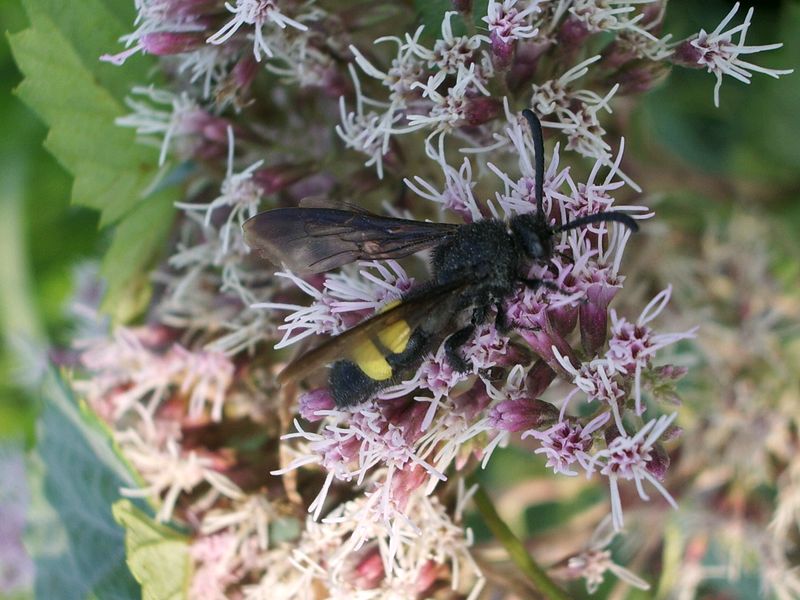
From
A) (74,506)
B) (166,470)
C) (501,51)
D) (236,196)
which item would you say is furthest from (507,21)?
(74,506)

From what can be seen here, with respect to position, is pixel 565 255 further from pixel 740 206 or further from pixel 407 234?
pixel 740 206

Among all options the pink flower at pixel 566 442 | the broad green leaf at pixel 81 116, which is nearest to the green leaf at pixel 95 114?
Result: the broad green leaf at pixel 81 116

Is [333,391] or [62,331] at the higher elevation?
[333,391]

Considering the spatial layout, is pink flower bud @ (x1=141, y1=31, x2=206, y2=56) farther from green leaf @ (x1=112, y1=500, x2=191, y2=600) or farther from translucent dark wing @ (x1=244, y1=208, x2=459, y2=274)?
green leaf @ (x1=112, y1=500, x2=191, y2=600)

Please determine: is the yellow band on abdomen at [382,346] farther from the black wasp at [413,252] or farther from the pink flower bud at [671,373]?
the pink flower bud at [671,373]

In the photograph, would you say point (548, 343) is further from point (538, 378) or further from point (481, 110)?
point (481, 110)

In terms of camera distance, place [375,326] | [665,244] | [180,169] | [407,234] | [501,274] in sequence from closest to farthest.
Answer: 1. [375,326]
2. [501,274]
3. [407,234]
4. [180,169]
5. [665,244]

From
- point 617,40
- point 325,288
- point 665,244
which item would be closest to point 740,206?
point 665,244
